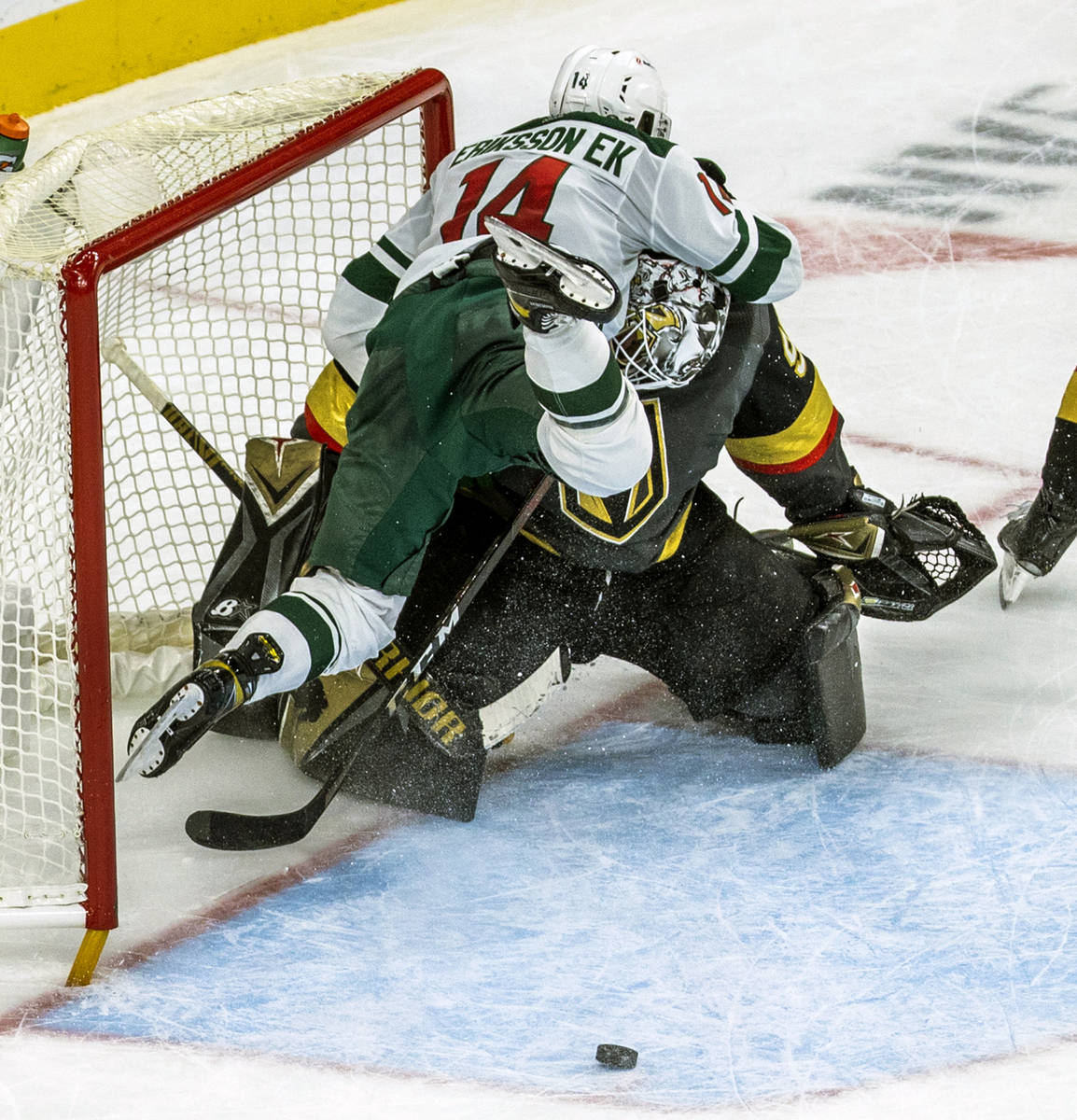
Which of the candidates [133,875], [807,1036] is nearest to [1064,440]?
[807,1036]

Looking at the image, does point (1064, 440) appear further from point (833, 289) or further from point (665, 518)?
point (833, 289)

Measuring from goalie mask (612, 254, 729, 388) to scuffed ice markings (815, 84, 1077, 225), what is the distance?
2218 mm

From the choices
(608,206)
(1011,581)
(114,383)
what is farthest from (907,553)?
(114,383)

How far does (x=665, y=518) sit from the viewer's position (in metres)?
2.36

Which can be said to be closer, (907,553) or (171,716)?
(171,716)

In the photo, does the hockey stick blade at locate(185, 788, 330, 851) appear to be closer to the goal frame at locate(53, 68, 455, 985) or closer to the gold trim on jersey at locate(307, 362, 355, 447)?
the goal frame at locate(53, 68, 455, 985)

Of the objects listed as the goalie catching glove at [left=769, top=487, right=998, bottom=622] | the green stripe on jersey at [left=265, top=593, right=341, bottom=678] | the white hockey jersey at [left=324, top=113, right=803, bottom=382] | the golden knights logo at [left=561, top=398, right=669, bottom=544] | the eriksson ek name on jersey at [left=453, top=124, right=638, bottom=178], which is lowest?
the goalie catching glove at [left=769, top=487, right=998, bottom=622]

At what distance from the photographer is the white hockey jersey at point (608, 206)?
229 cm

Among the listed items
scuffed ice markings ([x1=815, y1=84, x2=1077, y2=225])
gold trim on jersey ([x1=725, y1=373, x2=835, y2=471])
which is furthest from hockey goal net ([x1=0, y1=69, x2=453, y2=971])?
scuffed ice markings ([x1=815, y1=84, x2=1077, y2=225])

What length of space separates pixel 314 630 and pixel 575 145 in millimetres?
730

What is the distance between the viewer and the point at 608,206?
2.30 metres

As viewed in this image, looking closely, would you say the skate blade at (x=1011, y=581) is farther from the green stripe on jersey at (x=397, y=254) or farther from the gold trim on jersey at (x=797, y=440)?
the green stripe on jersey at (x=397, y=254)

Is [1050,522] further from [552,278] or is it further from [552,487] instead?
[552,278]

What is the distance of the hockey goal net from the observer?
2043mm
